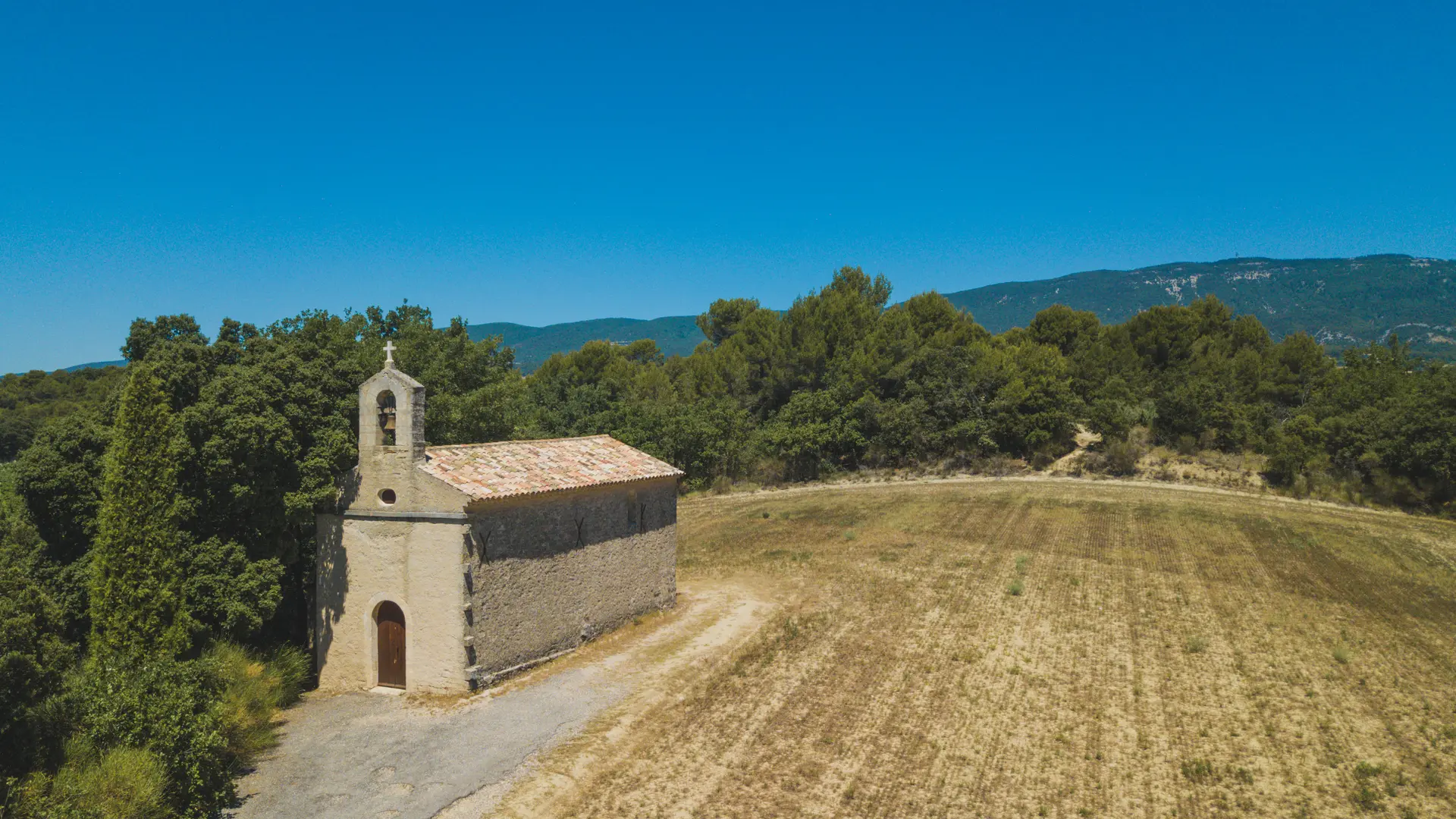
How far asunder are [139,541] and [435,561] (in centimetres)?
462

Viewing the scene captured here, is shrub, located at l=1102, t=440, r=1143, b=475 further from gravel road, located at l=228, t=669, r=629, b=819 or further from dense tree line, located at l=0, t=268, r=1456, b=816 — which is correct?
gravel road, located at l=228, t=669, r=629, b=819

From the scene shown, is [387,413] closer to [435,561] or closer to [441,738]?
[435,561]

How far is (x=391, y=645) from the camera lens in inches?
635

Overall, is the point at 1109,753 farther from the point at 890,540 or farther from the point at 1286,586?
the point at 890,540

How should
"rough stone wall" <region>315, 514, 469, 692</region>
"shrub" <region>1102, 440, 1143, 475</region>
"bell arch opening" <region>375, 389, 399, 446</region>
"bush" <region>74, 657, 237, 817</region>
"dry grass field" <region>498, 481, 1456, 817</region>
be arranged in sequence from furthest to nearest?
1. "shrub" <region>1102, 440, 1143, 475</region>
2. "bell arch opening" <region>375, 389, 399, 446</region>
3. "rough stone wall" <region>315, 514, 469, 692</region>
4. "dry grass field" <region>498, 481, 1456, 817</region>
5. "bush" <region>74, 657, 237, 817</region>

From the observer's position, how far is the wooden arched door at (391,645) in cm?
1606

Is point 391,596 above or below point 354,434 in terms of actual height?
below

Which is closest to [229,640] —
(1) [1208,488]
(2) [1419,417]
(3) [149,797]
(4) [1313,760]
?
(3) [149,797]

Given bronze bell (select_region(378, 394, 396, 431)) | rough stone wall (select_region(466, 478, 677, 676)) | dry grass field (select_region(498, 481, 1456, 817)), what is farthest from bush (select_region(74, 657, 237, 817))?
bronze bell (select_region(378, 394, 396, 431))

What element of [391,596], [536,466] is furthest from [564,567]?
[391,596]

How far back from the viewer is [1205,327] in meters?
58.2

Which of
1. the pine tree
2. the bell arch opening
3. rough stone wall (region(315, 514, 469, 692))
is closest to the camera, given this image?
the pine tree

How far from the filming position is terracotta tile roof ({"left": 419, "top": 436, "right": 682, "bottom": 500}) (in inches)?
631

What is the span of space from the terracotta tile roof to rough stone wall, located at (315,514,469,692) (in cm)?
112
